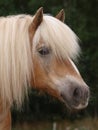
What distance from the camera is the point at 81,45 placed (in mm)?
8703

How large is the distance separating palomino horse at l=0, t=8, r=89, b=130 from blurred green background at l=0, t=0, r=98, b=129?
4.20 meters

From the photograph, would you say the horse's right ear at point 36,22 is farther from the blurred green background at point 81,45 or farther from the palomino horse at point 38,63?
the blurred green background at point 81,45

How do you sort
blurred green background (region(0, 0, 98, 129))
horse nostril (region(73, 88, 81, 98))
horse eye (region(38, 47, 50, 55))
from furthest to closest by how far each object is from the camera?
blurred green background (region(0, 0, 98, 129)) < horse eye (region(38, 47, 50, 55)) < horse nostril (region(73, 88, 81, 98))

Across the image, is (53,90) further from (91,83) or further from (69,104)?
(91,83)

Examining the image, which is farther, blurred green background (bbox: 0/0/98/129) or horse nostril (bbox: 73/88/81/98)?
blurred green background (bbox: 0/0/98/129)

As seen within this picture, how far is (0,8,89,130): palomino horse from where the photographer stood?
3840 millimetres

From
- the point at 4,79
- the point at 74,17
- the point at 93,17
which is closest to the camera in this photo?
the point at 4,79

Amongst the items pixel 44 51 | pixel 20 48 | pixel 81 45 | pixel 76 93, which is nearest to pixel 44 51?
pixel 44 51

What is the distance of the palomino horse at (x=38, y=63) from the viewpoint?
3.84m

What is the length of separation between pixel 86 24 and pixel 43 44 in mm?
4889

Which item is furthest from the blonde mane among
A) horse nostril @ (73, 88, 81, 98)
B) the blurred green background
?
the blurred green background

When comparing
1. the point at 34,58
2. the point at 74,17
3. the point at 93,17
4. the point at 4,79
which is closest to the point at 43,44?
the point at 34,58

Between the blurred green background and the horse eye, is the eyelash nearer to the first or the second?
the horse eye

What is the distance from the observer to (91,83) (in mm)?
8867
